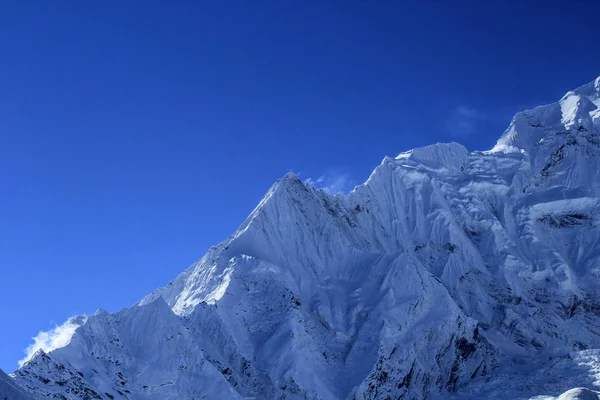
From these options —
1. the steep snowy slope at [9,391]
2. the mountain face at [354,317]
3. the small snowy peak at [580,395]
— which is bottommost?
the steep snowy slope at [9,391]

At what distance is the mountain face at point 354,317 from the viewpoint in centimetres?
12938

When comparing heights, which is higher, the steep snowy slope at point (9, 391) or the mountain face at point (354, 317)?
the mountain face at point (354, 317)

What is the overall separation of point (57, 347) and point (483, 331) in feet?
282

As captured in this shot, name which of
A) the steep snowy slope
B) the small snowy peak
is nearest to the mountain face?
the small snowy peak

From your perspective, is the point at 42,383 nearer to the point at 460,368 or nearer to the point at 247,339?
the point at 247,339

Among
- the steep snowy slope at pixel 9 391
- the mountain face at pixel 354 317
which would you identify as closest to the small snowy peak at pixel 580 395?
the mountain face at pixel 354 317

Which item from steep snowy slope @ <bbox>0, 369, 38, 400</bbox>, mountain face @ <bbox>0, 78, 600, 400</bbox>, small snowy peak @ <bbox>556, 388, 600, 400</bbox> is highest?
mountain face @ <bbox>0, 78, 600, 400</bbox>

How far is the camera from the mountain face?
5094 inches

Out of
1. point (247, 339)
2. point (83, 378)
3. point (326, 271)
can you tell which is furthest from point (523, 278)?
point (83, 378)

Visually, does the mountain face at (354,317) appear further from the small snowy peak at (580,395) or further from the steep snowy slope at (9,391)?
the steep snowy slope at (9,391)

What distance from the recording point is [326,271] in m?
169

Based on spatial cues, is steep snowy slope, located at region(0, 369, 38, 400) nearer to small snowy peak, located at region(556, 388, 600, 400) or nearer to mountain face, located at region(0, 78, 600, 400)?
mountain face, located at region(0, 78, 600, 400)

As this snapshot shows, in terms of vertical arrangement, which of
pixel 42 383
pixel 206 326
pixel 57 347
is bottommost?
pixel 42 383

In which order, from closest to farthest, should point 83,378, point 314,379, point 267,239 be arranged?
point 83,378
point 314,379
point 267,239
